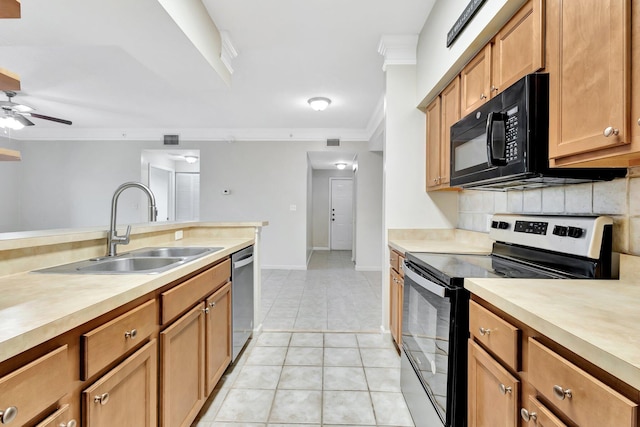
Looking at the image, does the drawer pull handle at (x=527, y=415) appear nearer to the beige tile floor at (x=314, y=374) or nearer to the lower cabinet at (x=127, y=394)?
the beige tile floor at (x=314, y=374)

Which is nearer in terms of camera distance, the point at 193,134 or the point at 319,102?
the point at 319,102

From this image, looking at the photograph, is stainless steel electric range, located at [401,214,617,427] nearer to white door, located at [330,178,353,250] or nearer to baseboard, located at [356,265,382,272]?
baseboard, located at [356,265,382,272]

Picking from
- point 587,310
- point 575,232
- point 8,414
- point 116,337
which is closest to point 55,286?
point 116,337

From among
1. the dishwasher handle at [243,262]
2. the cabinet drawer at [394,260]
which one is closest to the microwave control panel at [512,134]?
the cabinet drawer at [394,260]

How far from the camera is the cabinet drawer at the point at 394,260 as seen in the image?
7.60 ft

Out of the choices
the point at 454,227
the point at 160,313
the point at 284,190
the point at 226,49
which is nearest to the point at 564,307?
the point at 160,313

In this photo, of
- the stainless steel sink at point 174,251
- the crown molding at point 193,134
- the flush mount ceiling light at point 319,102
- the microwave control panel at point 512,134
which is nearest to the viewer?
the microwave control panel at point 512,134

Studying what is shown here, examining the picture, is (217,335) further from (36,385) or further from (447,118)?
(447,118)

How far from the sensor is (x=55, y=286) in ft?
3.30

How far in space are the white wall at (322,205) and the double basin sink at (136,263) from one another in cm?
674

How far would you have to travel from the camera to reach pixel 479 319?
1.08 metres

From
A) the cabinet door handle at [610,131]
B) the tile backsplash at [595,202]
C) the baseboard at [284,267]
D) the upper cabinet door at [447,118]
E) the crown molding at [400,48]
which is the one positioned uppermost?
the crown molding at [400,48]

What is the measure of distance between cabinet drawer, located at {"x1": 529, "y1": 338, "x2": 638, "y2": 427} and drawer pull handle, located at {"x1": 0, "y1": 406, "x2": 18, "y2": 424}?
45.0 inches

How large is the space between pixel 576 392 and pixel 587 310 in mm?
252
